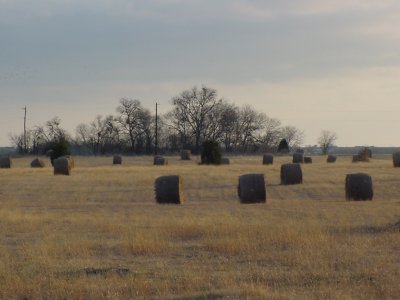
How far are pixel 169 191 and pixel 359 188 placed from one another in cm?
670

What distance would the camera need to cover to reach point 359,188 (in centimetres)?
2556

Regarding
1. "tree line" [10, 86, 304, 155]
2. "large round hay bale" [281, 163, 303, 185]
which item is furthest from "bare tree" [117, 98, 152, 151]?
"large round hay bale" [281, 163, 303, 185]

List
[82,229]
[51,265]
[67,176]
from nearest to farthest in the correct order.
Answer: [51,265] → [82,229] → [67,176]

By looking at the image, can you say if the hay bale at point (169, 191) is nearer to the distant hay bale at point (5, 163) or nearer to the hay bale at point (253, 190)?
the hay bale at point (253, 190)

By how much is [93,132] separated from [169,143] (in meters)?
13.3

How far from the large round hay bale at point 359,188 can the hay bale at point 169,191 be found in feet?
19.7

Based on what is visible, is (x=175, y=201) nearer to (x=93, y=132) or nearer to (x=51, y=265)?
(x=51, y=265)

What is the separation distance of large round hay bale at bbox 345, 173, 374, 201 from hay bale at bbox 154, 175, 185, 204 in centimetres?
601

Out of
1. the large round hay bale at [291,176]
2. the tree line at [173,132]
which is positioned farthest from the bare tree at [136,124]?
the large round hay bale at [291,176]

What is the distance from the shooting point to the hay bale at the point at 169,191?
24641 millimetres

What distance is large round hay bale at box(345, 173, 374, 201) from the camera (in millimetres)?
25484

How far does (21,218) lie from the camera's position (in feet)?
56.4

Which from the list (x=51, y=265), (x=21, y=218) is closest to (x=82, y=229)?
(x=21, y=218)

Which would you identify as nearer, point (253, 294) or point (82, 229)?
point (253, 294)
